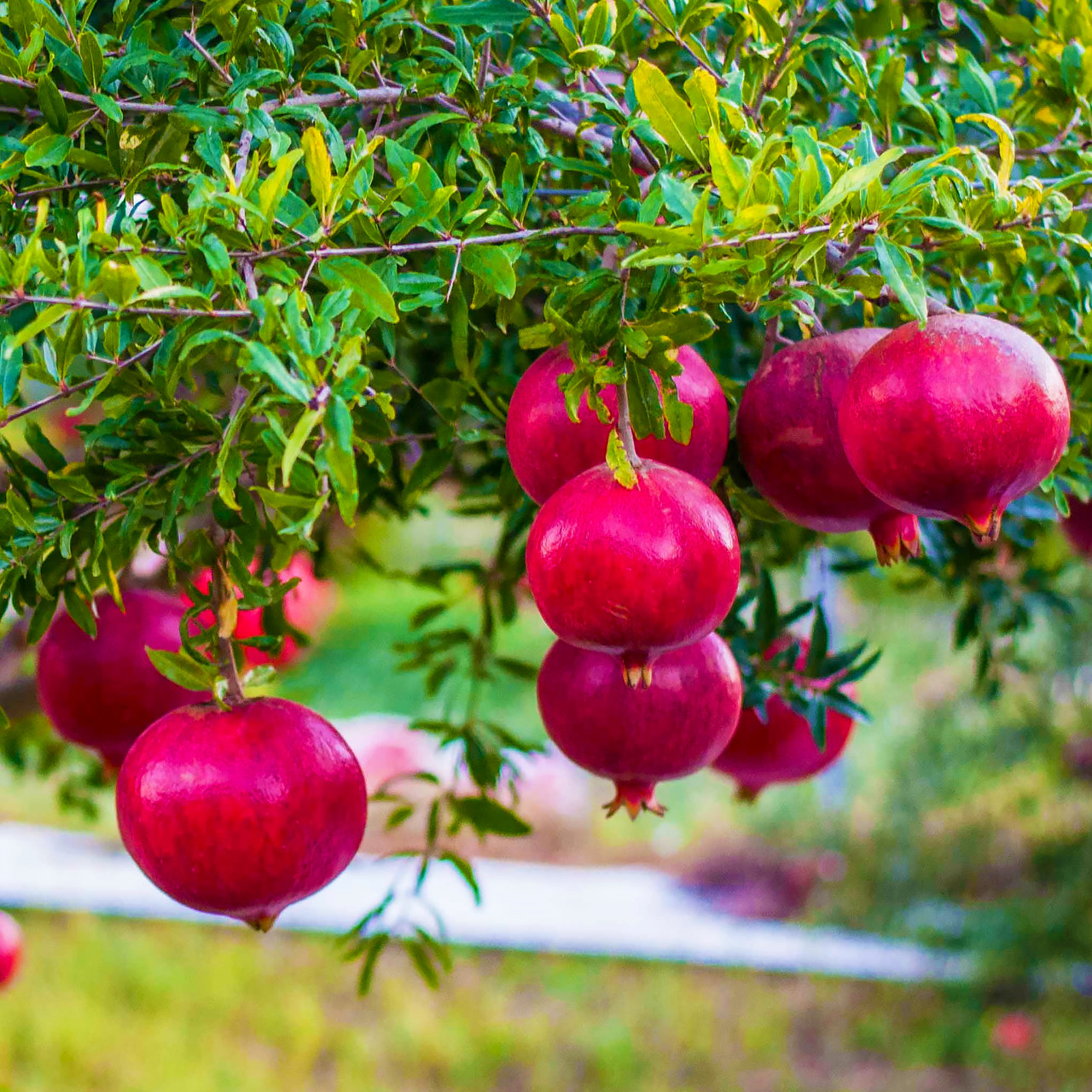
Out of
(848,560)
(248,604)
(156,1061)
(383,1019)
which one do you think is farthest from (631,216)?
(383,1019)

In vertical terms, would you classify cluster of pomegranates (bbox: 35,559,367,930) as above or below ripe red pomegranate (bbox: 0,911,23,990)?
above

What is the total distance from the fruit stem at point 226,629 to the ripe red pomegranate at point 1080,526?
0.67 metres

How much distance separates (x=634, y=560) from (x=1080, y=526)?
65 centimetres

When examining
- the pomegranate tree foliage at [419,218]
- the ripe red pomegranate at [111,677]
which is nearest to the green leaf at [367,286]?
the pomegranate tree foliage at [419,218]

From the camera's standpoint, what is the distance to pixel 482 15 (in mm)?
560

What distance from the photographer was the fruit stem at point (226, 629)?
585 mm

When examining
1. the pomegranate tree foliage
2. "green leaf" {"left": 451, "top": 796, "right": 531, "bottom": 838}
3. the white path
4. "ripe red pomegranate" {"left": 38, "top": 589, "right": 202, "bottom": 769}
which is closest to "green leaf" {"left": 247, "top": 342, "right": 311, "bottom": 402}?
the pomegranate tree foliage

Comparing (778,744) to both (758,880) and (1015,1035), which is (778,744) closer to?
(1015,1035)

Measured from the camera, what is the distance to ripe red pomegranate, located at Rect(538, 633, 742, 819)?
61 centimetres

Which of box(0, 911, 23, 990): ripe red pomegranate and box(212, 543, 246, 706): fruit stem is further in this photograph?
box(0, 911, 23, 990): ripe red pomegranate

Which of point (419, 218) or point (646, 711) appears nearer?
point (419, 218)

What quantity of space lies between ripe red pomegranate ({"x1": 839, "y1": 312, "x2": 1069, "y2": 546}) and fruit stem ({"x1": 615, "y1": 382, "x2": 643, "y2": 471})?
0.09m

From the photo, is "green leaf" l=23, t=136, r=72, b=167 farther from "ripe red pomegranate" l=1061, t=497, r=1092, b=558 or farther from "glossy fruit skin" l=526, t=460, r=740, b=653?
"ripe red pomegranate" l=1061, t=497, r=1092, b=558

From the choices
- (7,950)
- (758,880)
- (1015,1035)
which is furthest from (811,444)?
(758,880)
